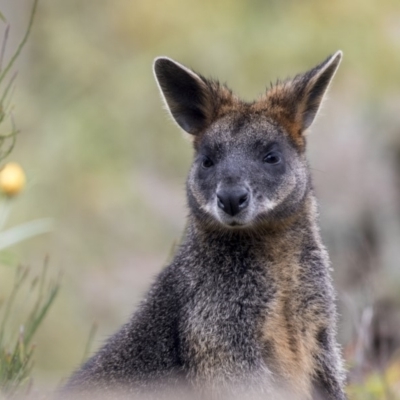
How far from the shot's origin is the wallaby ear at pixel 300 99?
22.1ft

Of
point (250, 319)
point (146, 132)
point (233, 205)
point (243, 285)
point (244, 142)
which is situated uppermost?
point (146, 132)

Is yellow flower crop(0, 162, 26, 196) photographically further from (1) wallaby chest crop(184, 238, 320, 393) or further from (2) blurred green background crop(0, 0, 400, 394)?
(2) blurred green background crop(0, 0, 400, 394)

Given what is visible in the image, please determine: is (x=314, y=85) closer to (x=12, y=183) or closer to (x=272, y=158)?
(x=272, y=158)

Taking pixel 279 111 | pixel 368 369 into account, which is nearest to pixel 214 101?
pixel 279 111

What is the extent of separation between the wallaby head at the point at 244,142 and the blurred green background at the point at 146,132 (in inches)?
246

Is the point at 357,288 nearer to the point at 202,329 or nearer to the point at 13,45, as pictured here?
the point at 13,45

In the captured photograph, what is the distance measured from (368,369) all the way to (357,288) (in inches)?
196

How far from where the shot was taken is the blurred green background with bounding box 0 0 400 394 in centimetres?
1375

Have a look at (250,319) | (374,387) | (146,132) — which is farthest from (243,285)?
(146,132)

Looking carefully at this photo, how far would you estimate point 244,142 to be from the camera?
653cm

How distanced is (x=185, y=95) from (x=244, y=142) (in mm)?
622

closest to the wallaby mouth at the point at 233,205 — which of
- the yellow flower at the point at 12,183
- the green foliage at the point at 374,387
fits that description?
the yellow flower at the point at 12,183

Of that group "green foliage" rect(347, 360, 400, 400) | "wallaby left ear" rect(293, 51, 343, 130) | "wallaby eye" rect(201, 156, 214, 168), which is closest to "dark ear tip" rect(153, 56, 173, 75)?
"wallaby eye" rect(201, 156, 214, 168)

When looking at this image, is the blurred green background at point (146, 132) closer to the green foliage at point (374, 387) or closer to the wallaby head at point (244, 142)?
the green foliage at point (374, 387)
